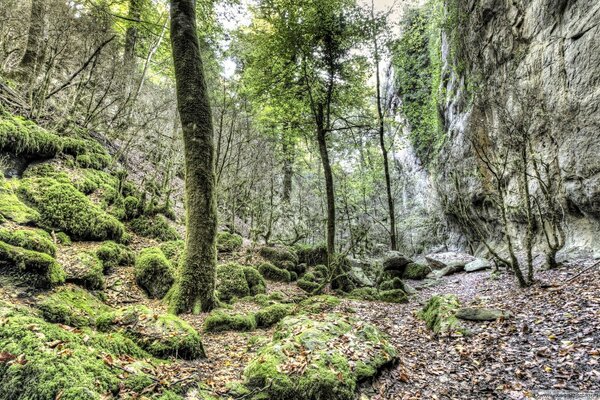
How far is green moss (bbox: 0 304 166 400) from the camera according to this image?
2316 mm

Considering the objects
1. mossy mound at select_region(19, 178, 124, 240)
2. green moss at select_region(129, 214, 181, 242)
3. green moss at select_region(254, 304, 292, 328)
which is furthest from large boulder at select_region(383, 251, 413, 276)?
mossy mound at select_region(19, 178, 124, 240)

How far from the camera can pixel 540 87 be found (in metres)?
10.2

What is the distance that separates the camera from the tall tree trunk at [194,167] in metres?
6.09

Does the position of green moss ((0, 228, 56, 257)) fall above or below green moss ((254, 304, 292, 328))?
above

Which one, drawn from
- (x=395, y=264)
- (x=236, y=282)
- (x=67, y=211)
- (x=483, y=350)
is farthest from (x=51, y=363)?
(x=395, y=264)

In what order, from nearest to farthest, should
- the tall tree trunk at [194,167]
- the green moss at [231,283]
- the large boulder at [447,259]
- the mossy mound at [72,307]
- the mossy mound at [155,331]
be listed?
the mossy mound at [72,307]
the mossy mound at [155,331]
the tall tree trunk at [194,167]
the green moss at [231,283]
the large boulder at [447,259]

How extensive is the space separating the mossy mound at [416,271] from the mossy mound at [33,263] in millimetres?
12879

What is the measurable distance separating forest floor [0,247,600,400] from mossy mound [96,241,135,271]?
24 cm

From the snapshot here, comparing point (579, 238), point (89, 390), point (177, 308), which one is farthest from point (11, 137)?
point (579, 238)

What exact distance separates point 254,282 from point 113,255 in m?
3.89

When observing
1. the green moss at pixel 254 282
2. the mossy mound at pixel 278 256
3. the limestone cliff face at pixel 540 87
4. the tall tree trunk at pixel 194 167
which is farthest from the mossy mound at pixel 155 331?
the limestone cliff face at pixel 540 87

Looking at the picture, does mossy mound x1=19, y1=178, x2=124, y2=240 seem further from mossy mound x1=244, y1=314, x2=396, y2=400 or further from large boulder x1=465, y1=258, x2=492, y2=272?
large boulder x1=465, y1=258, x2=492, y2=272

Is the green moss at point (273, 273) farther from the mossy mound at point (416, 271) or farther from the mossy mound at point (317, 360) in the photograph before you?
the mossy mound at point (317, 360)

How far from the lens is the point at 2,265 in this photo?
408 centimetres
